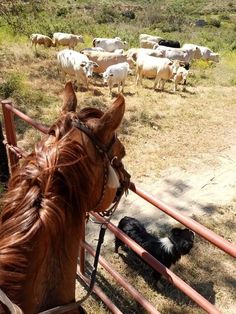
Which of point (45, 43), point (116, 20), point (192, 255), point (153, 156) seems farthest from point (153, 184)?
point (116, 20)

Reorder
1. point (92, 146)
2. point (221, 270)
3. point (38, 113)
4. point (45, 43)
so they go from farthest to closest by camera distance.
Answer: point (45, 43) < point (38, 113) < point (221, 270) < point (92, 146)

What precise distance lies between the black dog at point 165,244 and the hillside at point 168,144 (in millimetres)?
431

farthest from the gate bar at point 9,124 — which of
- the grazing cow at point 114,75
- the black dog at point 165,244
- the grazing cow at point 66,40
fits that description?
the grazing cow at point 66,40

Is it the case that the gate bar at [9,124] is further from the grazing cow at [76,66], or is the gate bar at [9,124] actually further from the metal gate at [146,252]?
Answer: the grazing cow at [76,66]

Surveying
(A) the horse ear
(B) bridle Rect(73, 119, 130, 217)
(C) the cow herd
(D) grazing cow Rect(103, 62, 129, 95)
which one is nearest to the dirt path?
(B) bridle Rect(73, 119, 130, 217)

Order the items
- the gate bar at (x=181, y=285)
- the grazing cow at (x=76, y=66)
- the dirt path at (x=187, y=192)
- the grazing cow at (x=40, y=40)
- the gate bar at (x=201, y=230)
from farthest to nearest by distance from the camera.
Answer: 1. the grazing cow at (x=40, y=40)
2. the grazing cow at (x=76, y=66)
3. the dirt path at (x=187, y=192)
4. the gate bar at (x=181, y=285)
5. the gate bar at (x=201, y=230)

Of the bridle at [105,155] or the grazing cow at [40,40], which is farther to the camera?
the grazing cow at [40,40]

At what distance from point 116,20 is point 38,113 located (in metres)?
25.6

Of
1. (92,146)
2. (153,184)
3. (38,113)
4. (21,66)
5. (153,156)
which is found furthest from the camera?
(21,66)

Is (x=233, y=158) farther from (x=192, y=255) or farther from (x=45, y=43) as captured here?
(x=45, y=43)

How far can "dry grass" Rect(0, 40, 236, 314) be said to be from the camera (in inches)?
160

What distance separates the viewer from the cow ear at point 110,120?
4.73 feet

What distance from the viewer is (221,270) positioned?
4.46m

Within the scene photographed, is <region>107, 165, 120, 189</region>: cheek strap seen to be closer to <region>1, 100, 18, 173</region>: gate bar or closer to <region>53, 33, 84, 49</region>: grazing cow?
<region>1, 100, 18, 173</region>: gate bar
